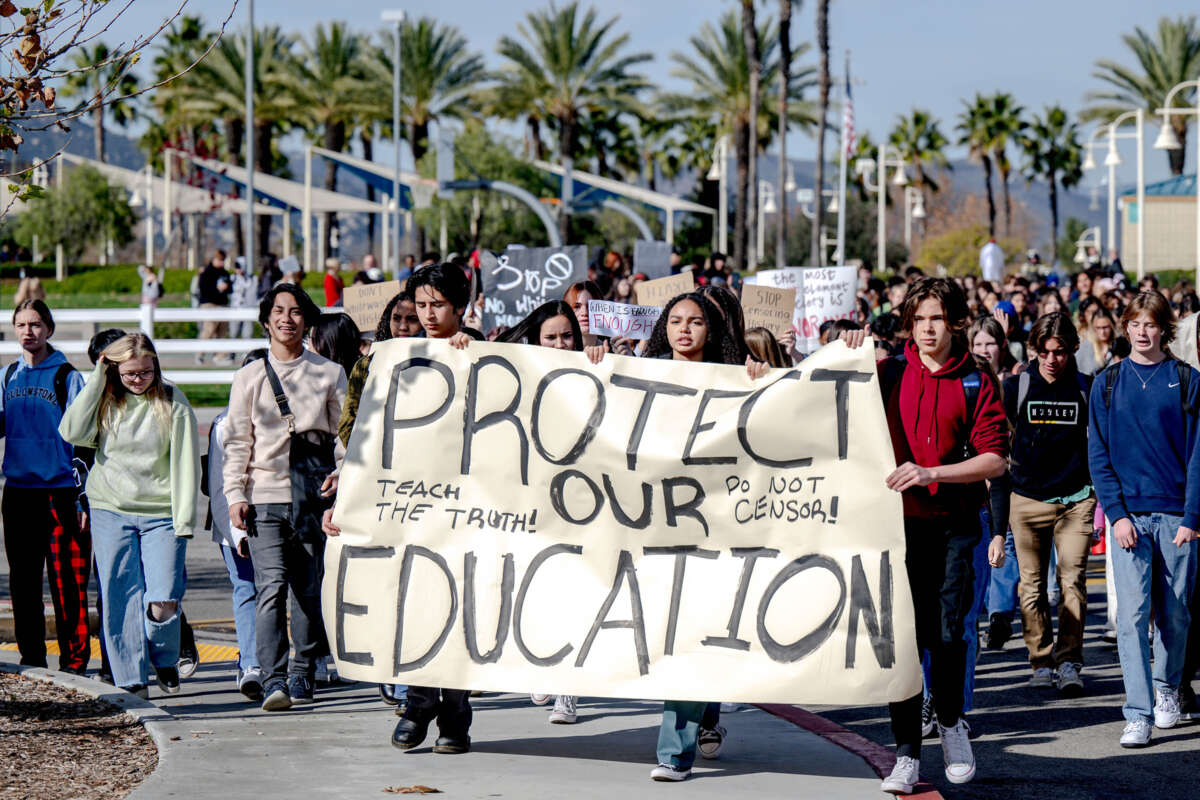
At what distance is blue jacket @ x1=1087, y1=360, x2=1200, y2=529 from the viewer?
23.4 feet

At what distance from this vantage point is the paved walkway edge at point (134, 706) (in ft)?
20.4

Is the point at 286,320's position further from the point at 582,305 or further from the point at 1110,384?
the point at 1110,384

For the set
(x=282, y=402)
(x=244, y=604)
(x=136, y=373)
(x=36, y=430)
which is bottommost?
(x=244, y=604)

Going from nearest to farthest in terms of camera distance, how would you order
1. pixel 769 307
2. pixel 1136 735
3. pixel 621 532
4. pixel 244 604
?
pixel 621 532, pixel 1136 735, pixel 244 604, pixel 769 307

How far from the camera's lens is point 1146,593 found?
7.18m

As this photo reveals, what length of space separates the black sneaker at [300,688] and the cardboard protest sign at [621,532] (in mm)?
1135

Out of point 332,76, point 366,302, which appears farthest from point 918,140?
point 366,302

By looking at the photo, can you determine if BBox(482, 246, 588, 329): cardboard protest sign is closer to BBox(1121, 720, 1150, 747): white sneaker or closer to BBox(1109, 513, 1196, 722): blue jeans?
BBox(1109, 513, 1196, 722): blue jeans

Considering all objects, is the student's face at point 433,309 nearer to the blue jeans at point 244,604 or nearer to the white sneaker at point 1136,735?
the blue jeans at point 244,604

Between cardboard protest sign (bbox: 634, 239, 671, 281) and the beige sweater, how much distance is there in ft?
37.5

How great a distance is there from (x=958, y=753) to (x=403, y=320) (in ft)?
10.5

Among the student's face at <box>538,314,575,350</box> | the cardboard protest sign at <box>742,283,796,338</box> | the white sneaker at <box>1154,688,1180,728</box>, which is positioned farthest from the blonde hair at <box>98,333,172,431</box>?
the cardboard protest sign at <box>742,283,796,338</box>

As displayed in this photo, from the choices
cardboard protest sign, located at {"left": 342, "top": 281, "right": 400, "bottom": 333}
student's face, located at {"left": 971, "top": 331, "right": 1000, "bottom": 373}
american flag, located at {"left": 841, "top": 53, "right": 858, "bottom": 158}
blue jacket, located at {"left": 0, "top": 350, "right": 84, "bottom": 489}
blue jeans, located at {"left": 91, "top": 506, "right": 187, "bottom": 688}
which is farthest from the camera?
american flag, located at {"left": 841, "top": 53, "right": 858, "bottom": 158}

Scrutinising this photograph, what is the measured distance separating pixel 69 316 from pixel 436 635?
17.4 meters
